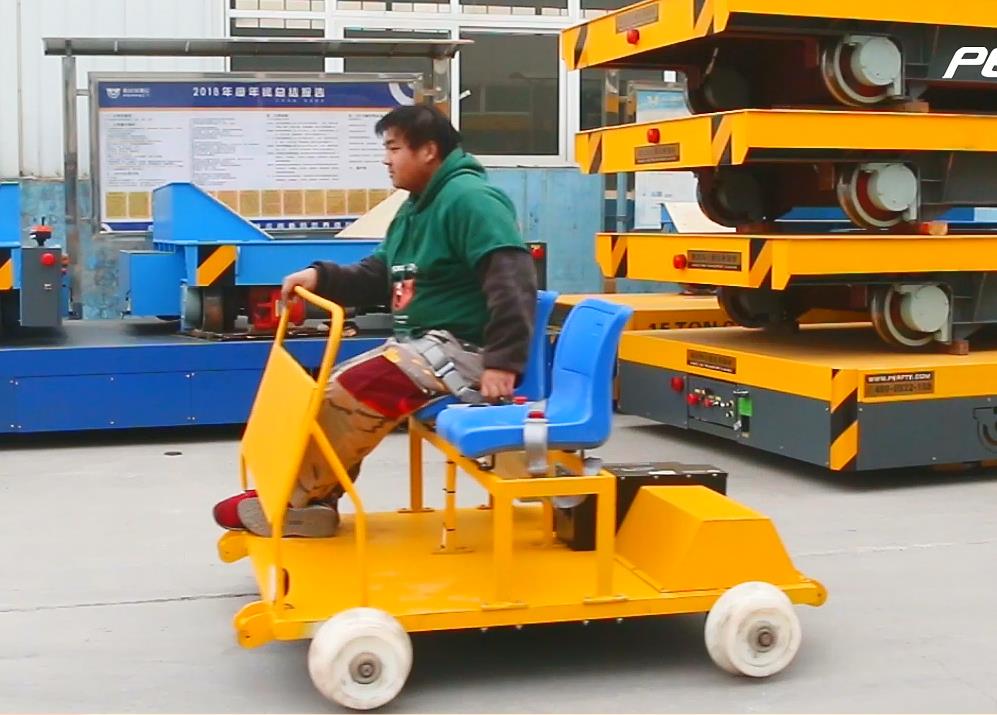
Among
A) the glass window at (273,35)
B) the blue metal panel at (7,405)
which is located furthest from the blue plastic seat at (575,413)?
the glass window at (273,35)

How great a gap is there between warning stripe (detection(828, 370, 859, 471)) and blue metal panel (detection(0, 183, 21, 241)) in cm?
409

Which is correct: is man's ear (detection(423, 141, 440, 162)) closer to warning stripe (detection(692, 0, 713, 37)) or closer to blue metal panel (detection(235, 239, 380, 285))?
warning stripe (detection(692, 0, 713, 37))

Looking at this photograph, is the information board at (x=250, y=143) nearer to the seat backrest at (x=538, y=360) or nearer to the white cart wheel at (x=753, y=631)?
the seat backrest at (x=538, y=360)

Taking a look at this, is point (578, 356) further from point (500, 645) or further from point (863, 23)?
point (863, 23)

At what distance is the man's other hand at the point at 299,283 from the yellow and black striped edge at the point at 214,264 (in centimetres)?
312

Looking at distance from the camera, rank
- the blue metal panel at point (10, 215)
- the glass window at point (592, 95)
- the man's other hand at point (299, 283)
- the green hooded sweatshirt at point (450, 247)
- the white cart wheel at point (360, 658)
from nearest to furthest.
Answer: the white cart wheel at point (360, 658) < the green hooded sweatshirt at point (450, 247) < the man's other hand at point (299, 283) < the blue metal panel at point (10, 215) < the glass window at point (592, 95)

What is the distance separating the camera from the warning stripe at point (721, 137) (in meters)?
6.52

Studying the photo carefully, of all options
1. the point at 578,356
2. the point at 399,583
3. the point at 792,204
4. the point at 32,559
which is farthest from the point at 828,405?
the point at 32,559

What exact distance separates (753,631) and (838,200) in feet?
11.8

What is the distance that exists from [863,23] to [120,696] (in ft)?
15.1

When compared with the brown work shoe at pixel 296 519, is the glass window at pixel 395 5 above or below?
above

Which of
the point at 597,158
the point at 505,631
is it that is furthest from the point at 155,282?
the point at 505,631

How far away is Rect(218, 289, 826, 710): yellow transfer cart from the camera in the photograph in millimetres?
3744

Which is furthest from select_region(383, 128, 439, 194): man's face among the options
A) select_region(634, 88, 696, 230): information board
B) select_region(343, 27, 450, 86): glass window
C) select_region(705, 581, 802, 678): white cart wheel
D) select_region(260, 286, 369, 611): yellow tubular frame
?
select_region(634, 88, 696, 230): information board
